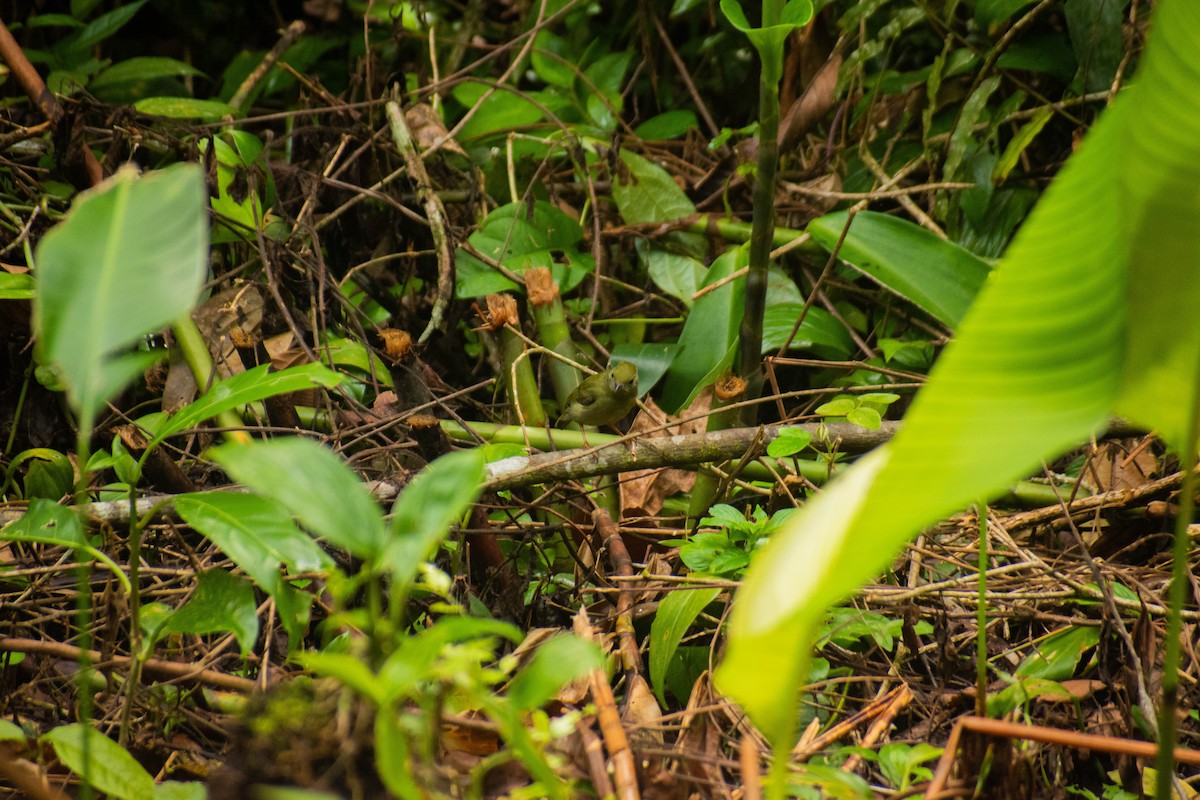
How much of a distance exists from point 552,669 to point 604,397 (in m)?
1.34

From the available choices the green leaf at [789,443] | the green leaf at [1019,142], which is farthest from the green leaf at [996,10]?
the green leaf at [789,443]

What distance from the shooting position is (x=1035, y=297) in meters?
0.57

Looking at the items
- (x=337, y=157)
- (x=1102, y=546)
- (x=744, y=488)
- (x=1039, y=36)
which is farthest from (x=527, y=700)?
(x=1039, y=36)

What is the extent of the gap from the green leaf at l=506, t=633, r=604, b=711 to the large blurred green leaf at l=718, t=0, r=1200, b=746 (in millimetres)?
97

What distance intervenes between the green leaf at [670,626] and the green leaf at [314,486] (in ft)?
2.35

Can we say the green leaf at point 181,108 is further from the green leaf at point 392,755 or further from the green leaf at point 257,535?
the green leaf at point 392,755

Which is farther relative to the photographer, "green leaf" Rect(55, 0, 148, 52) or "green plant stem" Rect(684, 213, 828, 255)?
"green leaf" Rect(55, 0, 148, 52)

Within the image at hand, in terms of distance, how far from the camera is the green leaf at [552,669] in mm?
596

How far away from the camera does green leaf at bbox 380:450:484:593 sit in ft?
1.84

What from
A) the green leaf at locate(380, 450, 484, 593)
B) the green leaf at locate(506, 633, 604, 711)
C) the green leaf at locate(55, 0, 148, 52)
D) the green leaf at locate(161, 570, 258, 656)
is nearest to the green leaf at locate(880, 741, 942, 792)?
the green leaf at locate(506, 633, 604, 711)

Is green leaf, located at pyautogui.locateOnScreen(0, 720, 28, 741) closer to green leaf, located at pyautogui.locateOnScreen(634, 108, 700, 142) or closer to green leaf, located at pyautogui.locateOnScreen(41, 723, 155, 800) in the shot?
green leaf, located at pyautogui.locateOnScreen(41, 723, 155, 800)

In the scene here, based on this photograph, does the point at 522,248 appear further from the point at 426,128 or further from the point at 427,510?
the point at 427,510

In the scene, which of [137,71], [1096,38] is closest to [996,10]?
[1096,38]

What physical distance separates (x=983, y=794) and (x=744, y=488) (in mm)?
931
